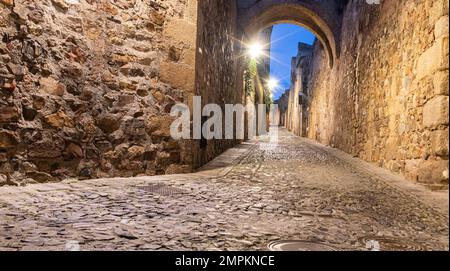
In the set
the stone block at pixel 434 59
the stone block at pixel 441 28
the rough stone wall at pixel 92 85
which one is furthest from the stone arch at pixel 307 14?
the stone block at pixel 441 28

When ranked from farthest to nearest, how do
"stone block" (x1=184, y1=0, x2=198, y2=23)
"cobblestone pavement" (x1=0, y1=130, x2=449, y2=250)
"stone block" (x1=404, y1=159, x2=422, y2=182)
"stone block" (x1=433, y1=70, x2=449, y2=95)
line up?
"stone block" (x1=184, y1=0, x2=198, y2=23) < "stone block" (x1=404, y1=159, x2=422, y2=182) < "stone block" (x1=433, y1=70, x2=449, y2=95) < "cobblestone pavement" (x1=0, y1=130, x2=449, y2=250)

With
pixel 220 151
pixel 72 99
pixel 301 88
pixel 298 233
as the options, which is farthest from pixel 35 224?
pixel 301 88

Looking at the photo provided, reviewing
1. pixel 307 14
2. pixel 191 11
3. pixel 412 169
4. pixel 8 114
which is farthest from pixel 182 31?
A: pixel 307 14

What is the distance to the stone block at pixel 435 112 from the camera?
3.16m

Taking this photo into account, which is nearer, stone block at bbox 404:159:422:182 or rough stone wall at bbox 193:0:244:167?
stone block at bbox 404:159:422:182

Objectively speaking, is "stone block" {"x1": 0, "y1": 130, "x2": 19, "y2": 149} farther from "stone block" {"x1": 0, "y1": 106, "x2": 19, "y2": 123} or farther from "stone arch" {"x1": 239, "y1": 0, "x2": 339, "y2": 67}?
"stone arch" {"x1": 239, "y1": 0, "x2": 339, "y2": 67}

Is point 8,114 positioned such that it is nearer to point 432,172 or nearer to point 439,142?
point 439,142

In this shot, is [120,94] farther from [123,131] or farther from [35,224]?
[35,224]

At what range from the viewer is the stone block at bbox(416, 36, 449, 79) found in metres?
3.30

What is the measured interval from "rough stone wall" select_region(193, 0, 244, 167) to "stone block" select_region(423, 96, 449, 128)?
107 inches

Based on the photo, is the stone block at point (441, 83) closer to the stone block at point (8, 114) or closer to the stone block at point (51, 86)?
the stone block at point (51, 86)

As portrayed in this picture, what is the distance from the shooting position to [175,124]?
4.32m

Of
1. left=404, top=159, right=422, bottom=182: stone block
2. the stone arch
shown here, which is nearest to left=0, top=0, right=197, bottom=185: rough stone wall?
left=404, top=159, right=422, bottom=182: stone block
